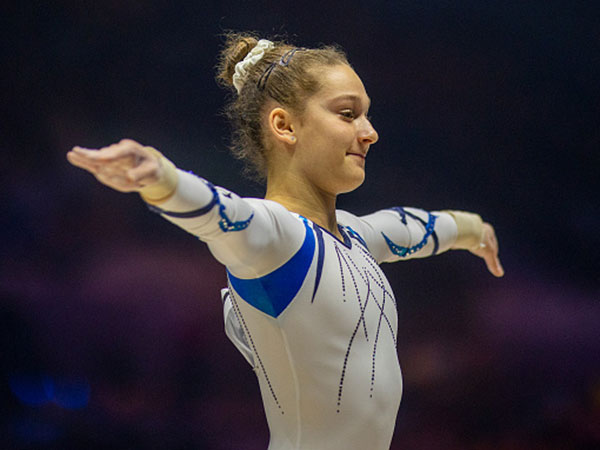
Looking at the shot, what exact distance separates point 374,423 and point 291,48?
2.12 ft

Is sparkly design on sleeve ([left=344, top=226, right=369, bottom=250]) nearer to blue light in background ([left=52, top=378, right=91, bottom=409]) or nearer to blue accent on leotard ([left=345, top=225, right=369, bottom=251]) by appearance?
blue accent on leotard ([left=345, top=225, right=369, bottom=251])

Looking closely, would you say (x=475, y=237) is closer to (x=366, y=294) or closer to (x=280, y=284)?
(x=366, y=294)

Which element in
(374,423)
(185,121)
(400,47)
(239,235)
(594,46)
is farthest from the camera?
(594,46)

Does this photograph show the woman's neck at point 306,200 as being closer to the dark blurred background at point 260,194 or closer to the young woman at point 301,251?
the young woman at point 301,251

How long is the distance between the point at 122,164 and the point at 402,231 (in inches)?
29.8

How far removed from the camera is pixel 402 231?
140cm

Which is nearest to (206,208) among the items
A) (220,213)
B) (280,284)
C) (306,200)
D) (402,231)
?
(220,213)

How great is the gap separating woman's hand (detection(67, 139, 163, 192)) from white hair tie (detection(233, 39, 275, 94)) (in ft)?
1.63

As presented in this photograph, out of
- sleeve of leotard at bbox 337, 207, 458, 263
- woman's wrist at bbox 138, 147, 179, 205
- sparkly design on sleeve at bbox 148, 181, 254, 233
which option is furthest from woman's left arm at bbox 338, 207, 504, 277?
woman's wrist at bbox 138, 147, 179, 205

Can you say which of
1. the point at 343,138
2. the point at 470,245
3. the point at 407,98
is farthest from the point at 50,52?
the point at 470,245

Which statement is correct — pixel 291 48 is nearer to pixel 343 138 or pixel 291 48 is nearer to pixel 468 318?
pixel 343 138

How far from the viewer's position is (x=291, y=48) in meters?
1.23

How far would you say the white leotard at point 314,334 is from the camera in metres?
0.99

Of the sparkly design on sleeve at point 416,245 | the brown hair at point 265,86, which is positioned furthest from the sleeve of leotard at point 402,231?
the brown hair at point 265,86
